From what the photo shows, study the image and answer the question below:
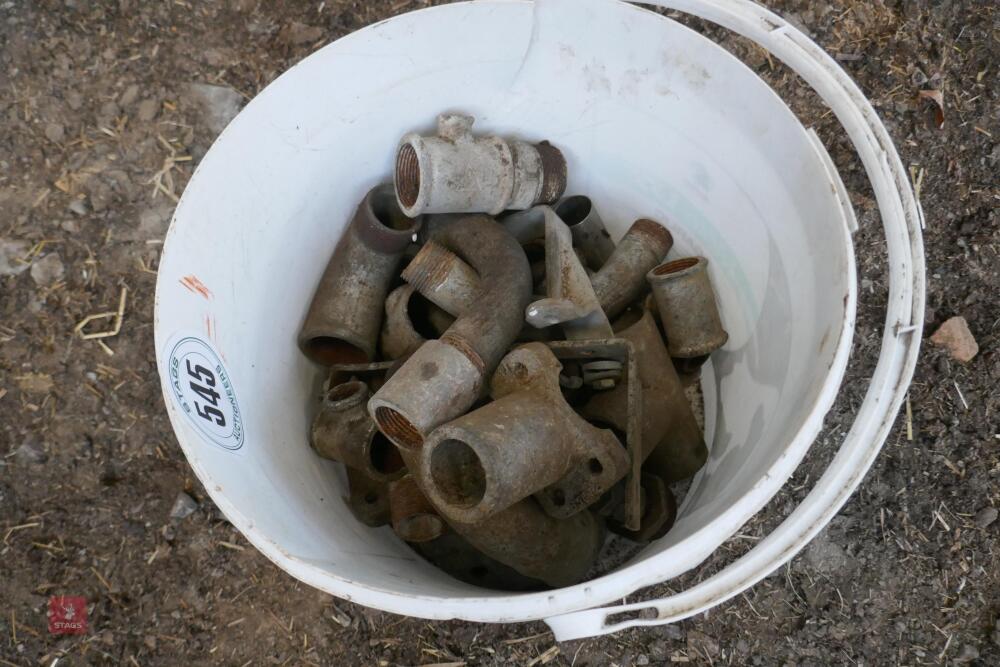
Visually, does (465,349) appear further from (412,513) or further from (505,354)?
(412,513)

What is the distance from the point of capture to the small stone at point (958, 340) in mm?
2340

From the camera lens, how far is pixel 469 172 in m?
1.76

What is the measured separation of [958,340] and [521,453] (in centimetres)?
171

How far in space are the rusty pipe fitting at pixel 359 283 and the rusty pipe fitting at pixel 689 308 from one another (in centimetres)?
64

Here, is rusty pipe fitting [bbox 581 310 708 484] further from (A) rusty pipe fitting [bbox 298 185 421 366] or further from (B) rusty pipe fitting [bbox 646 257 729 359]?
(A) rusty pipe fitting [bbox 298 185 421 366]

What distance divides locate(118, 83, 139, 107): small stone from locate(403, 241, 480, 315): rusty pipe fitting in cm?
155

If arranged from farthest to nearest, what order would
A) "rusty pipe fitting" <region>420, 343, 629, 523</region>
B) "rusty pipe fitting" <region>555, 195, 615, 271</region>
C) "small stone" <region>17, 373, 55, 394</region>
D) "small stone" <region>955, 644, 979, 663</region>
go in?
"small stone" <region>17, 373, 55, 394</region>
"small stone" <region>955, 644, 979, 663</region>
"rusty pipe fitting" <region>555, 195, 615, 271</region>
"rusty pipe fitting" <region>420, 343, 629, 523</region>

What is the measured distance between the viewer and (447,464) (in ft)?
4.98

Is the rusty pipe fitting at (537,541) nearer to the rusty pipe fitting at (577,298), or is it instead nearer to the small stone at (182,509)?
the rusty pipe fitting at (577,298)

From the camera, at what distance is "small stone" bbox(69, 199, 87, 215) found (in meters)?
2.59

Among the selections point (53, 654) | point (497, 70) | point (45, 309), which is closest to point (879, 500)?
point (497, 70)

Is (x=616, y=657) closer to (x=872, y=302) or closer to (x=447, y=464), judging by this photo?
(x=447, y=464)

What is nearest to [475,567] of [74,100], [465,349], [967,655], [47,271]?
[465,349]

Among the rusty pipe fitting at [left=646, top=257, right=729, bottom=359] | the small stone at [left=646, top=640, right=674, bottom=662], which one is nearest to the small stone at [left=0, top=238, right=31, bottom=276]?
the rusty pipe fitting at [left=646, top=257, right=729, bottom=359]
